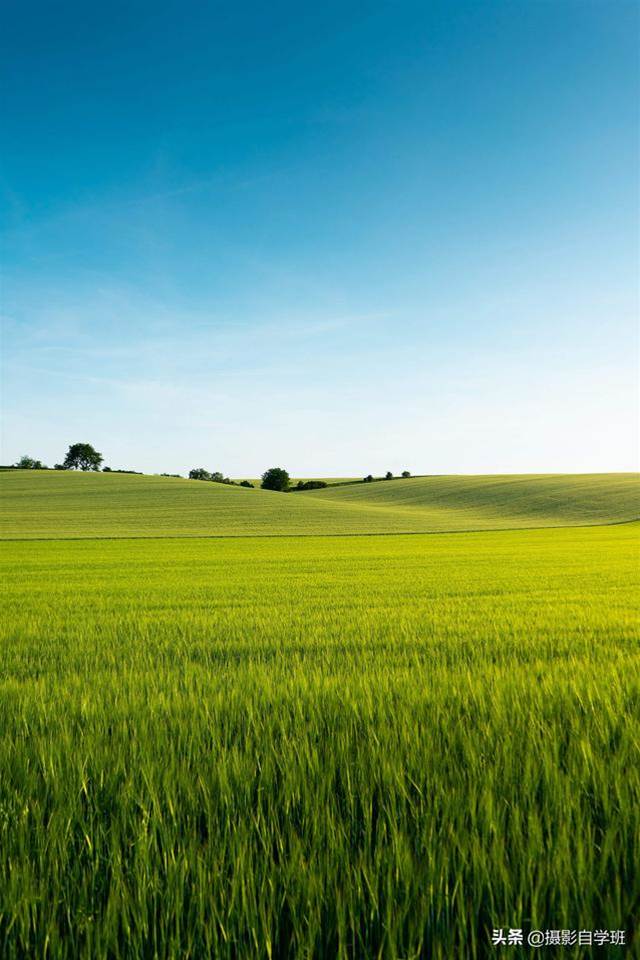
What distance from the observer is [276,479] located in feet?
328

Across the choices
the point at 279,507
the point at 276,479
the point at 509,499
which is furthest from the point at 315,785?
the point at 276,479

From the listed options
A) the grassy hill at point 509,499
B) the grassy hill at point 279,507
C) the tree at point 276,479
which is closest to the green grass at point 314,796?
the grassy hill at point 279,507

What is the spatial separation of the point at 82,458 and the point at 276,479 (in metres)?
49.7

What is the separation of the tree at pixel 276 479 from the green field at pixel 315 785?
91.9 metres

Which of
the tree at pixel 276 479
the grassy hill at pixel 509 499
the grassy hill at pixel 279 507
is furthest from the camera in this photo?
the tree at pixel 276 479

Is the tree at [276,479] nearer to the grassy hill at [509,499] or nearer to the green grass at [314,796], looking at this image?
the grassy hill at [509,499]

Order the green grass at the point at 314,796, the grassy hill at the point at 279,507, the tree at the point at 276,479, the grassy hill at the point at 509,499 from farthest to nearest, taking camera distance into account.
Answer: the tree at the point at 276,479, the grassy hill at the point at 509,499, the grassy hill at the point at 279,507, the green grass at the point at 314,796

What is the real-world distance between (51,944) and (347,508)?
54465 mm

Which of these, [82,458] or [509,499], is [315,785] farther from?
[82,458]

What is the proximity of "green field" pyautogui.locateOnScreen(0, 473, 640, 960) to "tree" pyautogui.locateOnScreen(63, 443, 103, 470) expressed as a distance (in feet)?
407

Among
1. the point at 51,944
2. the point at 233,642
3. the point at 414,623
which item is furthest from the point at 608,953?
the point at 414,623

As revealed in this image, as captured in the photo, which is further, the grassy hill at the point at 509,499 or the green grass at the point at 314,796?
the grassy hill at the point at 509,499

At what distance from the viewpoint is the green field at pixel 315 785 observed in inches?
66.1

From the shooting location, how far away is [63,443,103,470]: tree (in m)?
122
